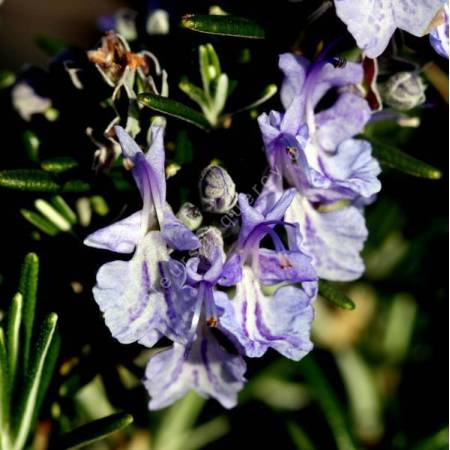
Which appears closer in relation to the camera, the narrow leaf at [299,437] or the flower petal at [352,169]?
the flower petal at [352,169]

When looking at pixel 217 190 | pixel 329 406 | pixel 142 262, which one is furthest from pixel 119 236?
pixel 329 406

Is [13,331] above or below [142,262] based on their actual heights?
below

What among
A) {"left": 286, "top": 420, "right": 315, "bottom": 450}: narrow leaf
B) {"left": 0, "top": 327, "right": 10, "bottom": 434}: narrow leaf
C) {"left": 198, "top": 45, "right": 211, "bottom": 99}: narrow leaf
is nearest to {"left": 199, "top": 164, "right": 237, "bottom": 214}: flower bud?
{"left": 198, "top": 45, "right": 211, "bottom": 99}: narrow leaf

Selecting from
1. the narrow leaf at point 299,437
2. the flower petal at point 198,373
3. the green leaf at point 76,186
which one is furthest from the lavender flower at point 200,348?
the narrow leaf at point 299,437

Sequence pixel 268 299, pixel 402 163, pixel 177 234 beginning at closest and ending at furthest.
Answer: pixel 177 234
pixel 268 299
pixel 402 163

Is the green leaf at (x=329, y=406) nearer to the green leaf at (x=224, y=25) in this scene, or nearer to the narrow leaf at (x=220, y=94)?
the narrow leaf at (x=220, y=94)

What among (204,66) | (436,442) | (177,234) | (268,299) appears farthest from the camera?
(436,442)

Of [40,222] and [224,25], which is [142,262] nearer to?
[40,222]
